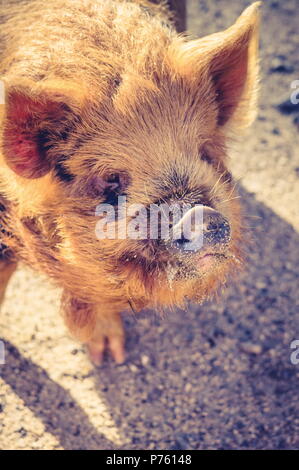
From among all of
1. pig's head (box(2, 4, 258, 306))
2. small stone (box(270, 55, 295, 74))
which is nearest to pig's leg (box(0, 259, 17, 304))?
pig's head (box(2, 4, 258, 306))

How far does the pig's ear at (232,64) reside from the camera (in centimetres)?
228

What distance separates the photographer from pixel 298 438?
10.1ft

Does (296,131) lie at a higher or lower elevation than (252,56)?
lower

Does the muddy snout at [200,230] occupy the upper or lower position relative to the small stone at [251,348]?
upper

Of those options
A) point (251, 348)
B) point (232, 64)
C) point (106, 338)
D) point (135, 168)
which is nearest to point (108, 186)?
point (135, 168)

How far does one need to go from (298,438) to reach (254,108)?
6.26ft

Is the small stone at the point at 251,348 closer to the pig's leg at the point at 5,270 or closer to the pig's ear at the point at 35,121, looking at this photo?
the pig's leg at the point at 5,270

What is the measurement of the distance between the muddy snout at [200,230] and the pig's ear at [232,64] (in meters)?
0.69

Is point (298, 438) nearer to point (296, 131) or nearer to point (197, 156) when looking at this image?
point (197, 156)

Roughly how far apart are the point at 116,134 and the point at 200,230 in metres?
0.54

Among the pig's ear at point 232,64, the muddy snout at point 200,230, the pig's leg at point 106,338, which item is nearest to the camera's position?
the muddy snout at point 200,230

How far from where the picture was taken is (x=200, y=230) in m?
1.94

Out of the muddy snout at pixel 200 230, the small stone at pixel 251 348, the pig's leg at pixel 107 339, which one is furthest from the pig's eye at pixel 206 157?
the small stone at pixel 251 348
